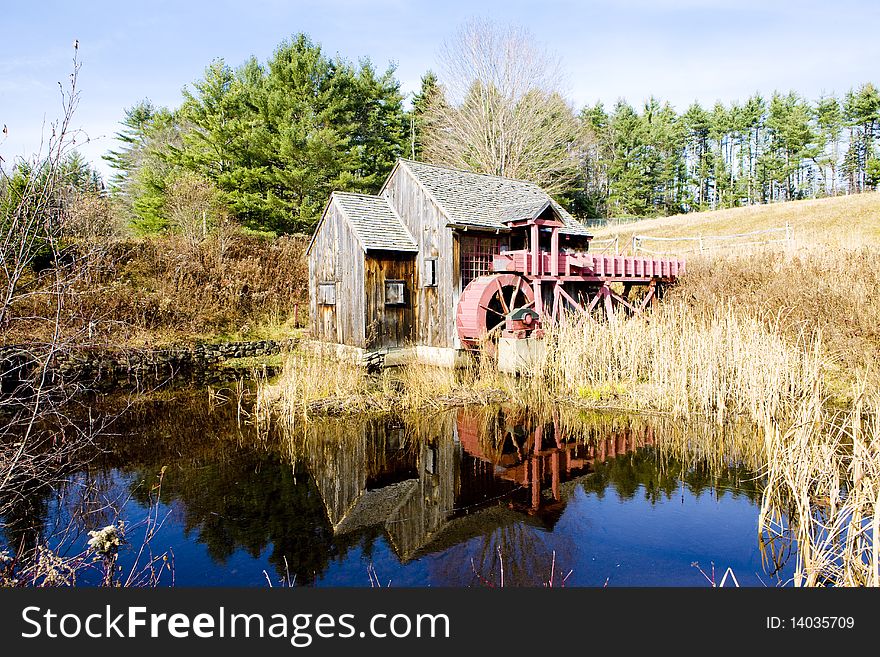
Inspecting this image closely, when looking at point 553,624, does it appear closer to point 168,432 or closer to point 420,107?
point 168,432

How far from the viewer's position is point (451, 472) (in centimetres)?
789

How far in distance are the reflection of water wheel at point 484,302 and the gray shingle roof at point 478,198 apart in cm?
156

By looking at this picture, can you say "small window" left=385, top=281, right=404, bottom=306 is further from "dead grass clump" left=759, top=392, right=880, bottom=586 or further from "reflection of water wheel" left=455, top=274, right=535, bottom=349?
"dead grass clump" left=759, top=392, right=880, bottom=586

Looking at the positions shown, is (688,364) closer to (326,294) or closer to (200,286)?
(326,294)

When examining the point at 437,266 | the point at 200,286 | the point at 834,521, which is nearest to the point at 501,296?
the point at 437,266

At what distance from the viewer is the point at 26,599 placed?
3.35 meters

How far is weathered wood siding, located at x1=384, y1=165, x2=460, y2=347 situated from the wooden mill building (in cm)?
3

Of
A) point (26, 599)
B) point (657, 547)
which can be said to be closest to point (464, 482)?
point (657, 547)

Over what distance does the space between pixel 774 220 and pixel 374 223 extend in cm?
2636

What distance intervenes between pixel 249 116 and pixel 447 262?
1474cm

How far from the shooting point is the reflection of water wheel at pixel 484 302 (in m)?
13.9

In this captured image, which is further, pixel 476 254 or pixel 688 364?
pixel 476 254

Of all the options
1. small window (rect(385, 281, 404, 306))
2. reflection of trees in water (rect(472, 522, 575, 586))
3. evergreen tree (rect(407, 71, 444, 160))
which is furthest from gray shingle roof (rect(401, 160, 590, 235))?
evergreen tree (rect(407, 71, 444, 160))

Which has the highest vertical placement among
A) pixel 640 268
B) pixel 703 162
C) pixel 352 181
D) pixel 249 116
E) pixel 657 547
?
pixel 703 162
